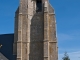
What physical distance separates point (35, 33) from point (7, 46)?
5038mm

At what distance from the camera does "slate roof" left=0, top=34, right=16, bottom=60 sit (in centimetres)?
3095

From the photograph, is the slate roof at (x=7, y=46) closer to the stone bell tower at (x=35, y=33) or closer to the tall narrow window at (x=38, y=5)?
the stone bell tower at (x=35, y=33)

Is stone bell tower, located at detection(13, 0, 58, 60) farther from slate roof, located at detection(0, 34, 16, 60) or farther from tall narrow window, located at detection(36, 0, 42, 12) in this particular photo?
slate roof, located at detection(0, 34, 16, 60)

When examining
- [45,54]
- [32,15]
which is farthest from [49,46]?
[32,15]

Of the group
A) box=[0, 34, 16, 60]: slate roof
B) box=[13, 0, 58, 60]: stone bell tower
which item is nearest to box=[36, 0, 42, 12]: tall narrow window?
box=[13, 0, 58, 60]: stone bell tower

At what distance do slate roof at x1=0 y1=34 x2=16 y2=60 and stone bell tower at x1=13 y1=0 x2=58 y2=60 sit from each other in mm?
1276

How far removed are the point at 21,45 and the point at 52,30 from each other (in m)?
4.89

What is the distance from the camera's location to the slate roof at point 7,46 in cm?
3095

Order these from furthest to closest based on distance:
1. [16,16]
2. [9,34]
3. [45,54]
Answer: [9,34], [16,16], [45,54]

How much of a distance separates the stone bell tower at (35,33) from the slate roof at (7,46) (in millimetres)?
1276

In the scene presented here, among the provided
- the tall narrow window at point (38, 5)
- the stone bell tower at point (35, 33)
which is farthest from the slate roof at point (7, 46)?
the tall narrow window at point (38, 5)

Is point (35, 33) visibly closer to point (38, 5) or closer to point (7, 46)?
point (38, 5)

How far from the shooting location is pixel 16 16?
3106 centimetres

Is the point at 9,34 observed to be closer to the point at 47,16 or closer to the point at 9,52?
the point at 9,52
